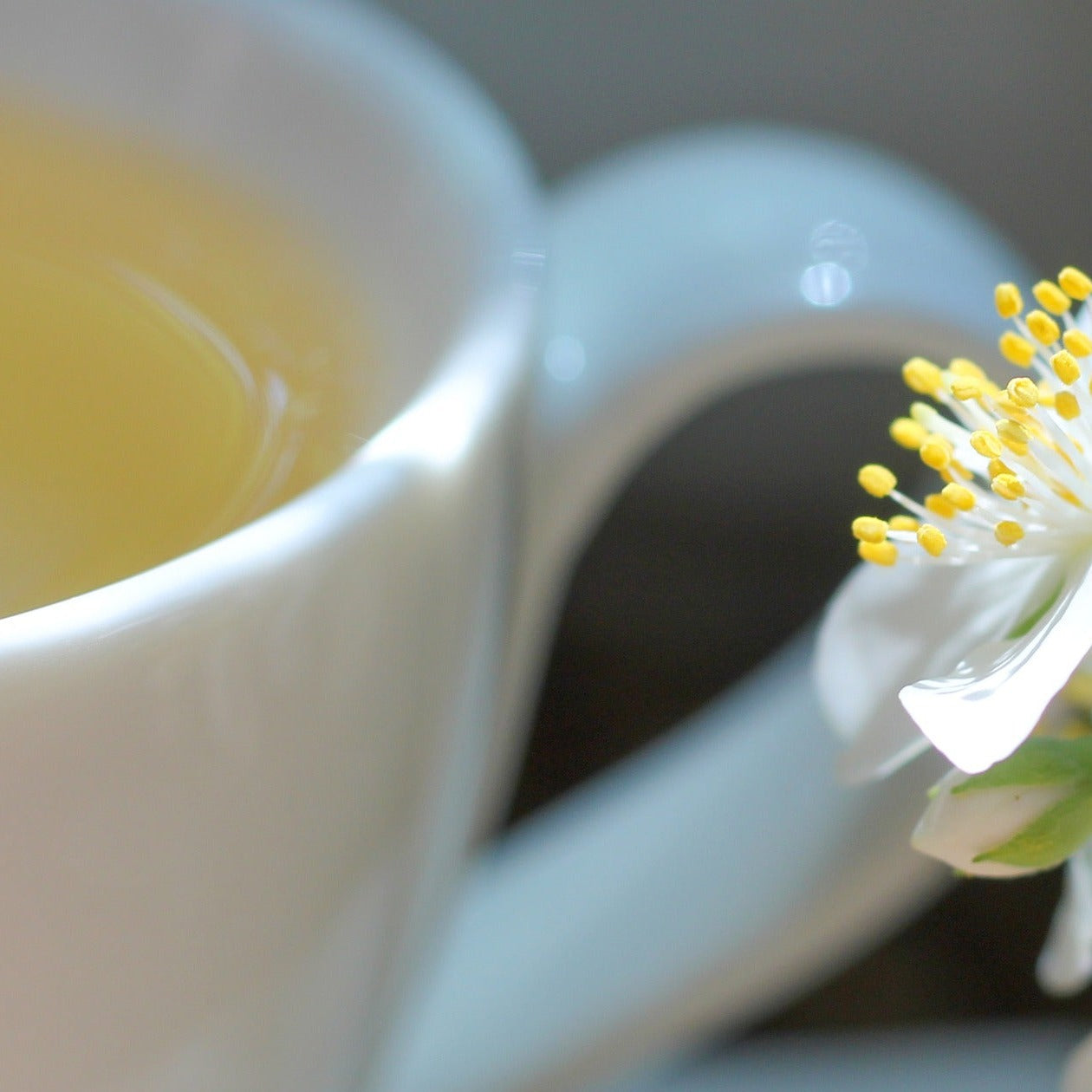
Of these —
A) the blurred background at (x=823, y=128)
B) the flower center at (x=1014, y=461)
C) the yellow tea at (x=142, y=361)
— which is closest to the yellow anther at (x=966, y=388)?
the flower center at (x=1014, y=461)

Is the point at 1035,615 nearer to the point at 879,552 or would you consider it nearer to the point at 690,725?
the point at 879,552

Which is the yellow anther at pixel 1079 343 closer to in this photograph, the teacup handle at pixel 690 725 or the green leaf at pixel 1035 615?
the green leaf at pixel 1035 615

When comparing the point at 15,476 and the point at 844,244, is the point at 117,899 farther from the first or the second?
the point at 844,244

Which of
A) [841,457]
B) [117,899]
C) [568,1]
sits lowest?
[117,899]

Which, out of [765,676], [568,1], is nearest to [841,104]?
[568,1]

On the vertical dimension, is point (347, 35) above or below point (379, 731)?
above

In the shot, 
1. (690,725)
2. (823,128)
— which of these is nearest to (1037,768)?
(690,725)

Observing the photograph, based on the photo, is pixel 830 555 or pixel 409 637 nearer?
pixel 409 637
